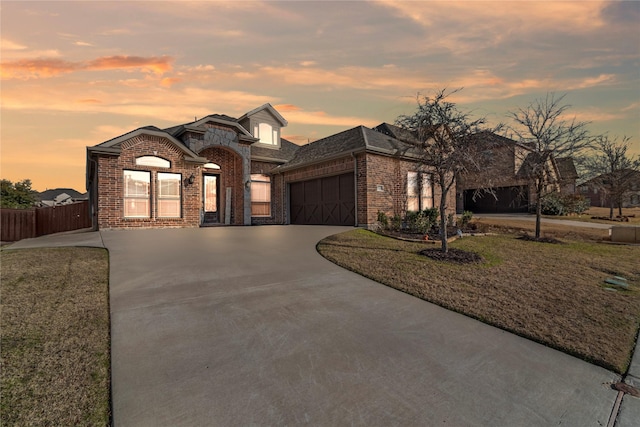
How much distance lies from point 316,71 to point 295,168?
21.6 ft

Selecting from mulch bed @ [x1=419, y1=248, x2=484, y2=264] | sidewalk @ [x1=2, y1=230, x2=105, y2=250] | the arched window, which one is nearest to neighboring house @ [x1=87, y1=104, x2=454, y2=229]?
the arched window

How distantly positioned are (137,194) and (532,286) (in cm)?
1437

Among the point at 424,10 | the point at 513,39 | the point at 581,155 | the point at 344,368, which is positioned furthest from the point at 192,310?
the point at 581,155

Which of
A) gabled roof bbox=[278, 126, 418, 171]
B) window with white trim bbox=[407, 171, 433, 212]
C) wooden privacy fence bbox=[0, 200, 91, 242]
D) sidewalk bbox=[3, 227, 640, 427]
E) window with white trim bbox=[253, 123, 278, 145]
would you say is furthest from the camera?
window with white trim bbox=[253, 123, 278, 145]

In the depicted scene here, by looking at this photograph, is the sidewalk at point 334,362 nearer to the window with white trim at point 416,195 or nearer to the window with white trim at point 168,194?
the window with white trim at point 168,194

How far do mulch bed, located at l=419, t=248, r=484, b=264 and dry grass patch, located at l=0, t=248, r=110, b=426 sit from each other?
6.77 meters

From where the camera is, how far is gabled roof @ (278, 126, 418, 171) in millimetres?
13266

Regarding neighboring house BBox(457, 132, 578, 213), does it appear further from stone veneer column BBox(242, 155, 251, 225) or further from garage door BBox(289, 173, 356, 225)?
stone veneer column BBox(242, 155, 251, 225)

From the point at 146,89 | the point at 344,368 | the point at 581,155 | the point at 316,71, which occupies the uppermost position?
the point at 316,71

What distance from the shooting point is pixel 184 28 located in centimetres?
838

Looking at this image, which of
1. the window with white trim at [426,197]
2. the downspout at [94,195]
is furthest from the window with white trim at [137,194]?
the window with white trim at [426,197]

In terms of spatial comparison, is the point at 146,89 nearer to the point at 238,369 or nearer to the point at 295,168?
the point at 295,168

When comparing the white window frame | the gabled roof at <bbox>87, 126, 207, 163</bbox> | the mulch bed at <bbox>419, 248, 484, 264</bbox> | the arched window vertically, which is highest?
the white window frame

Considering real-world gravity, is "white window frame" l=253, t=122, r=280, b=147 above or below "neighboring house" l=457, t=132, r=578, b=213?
above
